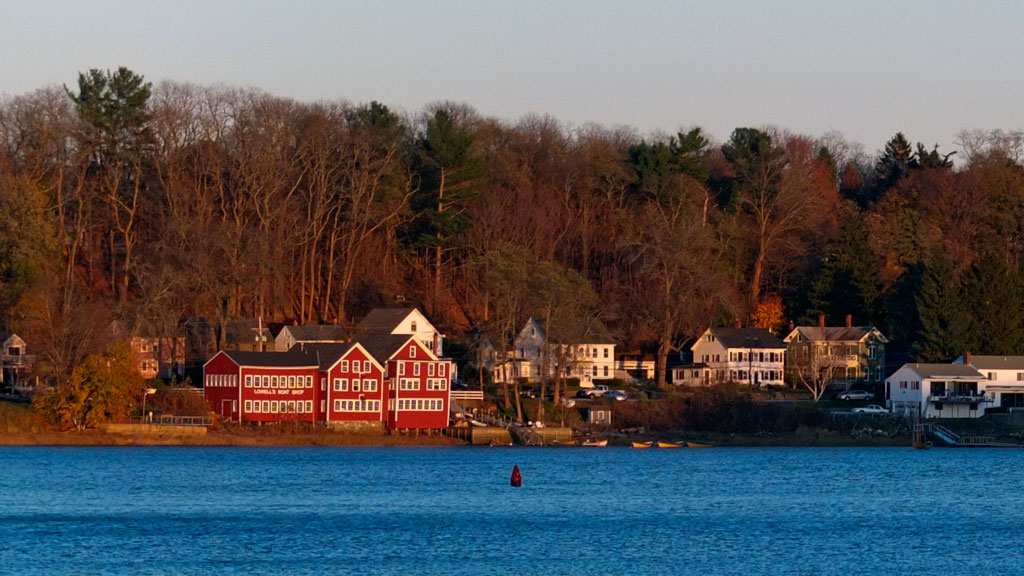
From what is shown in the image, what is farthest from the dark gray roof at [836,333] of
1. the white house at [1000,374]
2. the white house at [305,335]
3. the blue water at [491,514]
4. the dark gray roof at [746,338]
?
the white house at [305,335]

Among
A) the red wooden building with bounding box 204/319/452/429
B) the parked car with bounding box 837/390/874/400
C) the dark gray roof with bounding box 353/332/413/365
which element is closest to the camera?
the red wooden building with bounding box 204/319/452/429

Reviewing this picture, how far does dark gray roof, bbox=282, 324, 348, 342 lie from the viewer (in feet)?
343

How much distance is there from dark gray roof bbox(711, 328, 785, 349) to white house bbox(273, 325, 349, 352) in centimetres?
2724

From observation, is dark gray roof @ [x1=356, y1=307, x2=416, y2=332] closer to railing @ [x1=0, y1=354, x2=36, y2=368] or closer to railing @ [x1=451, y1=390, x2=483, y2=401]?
railing @ [x1=451, y1=390, x2=483, y2=401]

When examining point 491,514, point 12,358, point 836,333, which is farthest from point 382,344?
point 491,514

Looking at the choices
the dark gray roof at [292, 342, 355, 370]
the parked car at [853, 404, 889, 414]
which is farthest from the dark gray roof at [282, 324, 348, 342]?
the parked car at [853, 404, 889, 414]

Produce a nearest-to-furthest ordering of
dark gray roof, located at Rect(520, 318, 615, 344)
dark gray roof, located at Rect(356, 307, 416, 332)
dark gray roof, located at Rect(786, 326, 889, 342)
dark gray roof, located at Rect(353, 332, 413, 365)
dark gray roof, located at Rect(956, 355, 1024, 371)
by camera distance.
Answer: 1. dark gray roof, located at Rect(353, 332, 413, 365)
2. dark gray roof, located at Rect(956, 355, 1024, 371)
3. dark gray roof, located at Rect(520, 318, 615, 344)
4. dark gray roof, located at Rect(356, 307, 416, 332)
5. dark gray roof, located at Rect(786, 326, 889, 342)

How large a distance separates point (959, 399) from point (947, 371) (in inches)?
86.6

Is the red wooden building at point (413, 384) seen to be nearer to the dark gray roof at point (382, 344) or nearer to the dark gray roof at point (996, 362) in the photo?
the dark gray roof at point (382, 344)

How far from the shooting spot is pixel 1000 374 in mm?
102375

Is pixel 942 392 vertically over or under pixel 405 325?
under

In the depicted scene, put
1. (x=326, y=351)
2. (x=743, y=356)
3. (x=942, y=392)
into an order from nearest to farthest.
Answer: (x=326, y=351) → (x=942, y=392) → (x=743, y=356)

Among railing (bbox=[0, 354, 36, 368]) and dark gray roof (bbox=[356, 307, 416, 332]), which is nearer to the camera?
railing (bbox=[0, 354, 36, 368])

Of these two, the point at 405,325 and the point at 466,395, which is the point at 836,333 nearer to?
the point at 466,395
